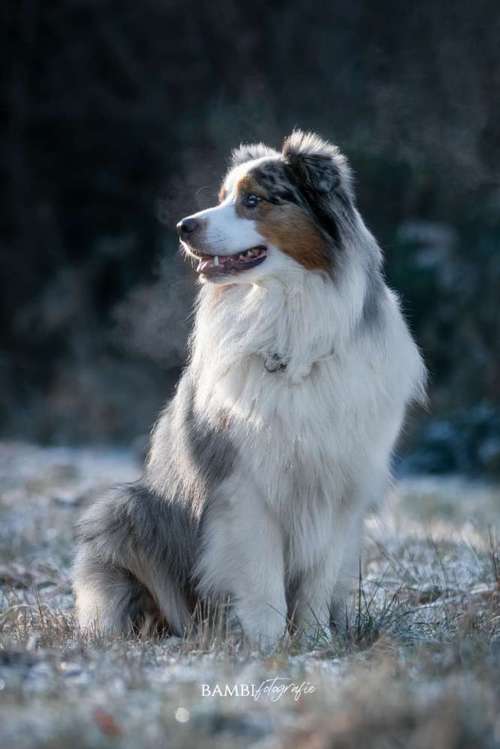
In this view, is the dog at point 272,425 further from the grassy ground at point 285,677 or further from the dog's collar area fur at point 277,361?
the grassy ground at point 285,677

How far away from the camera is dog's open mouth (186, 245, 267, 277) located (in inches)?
169

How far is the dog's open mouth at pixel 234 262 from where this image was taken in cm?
428

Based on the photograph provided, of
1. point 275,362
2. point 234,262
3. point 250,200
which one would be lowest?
point 275,362

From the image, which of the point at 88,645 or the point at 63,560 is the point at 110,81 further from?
the point at 88,645

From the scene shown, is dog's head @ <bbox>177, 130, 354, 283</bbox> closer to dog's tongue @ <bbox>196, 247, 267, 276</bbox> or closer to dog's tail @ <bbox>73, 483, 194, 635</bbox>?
dog's tongue @ <bbox>196, 247, 267, 276</bbox>

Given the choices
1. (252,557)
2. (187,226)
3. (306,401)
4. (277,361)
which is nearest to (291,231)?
(187,226)

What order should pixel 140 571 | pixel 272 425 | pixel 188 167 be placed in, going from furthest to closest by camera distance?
1. pixel 188 167
2. pixel 140 571
3. pixel 272 425

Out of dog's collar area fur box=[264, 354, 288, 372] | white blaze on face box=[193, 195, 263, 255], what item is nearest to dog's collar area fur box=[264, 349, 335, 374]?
dog's collar area fur box=[264, 354, 288, 372]

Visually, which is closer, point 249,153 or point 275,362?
point 275,362

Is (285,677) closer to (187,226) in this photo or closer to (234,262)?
(234,262)

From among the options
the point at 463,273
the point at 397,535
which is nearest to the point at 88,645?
the point at 397,535

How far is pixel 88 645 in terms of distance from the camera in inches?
145

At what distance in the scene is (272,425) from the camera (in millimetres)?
4062

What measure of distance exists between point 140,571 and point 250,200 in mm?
1599
